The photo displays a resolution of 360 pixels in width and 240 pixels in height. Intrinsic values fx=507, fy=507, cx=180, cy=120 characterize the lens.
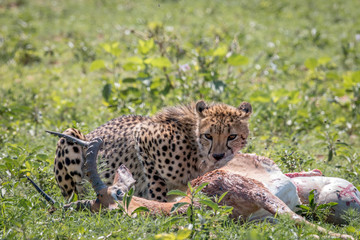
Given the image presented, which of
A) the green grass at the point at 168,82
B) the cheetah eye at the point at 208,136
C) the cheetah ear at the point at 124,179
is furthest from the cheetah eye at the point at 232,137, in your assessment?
the cheetah ear at the point at 124,179

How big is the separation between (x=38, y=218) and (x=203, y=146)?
161cm

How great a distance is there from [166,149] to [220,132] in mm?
566

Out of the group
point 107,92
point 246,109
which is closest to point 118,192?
point 246,109

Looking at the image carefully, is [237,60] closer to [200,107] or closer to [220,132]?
[200,107]

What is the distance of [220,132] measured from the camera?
447 centimetres

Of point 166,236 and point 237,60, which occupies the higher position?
point 237,60

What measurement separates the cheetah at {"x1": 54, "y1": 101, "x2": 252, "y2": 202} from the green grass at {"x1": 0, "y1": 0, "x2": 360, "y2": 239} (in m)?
0.35

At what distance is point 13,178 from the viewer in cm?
486

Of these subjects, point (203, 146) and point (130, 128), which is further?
point (130, 128)

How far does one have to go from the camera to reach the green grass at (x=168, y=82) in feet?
12.5

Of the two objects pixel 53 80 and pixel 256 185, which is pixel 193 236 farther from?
pixel 53 80

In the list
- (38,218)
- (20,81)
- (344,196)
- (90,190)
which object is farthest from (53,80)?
(344,196)

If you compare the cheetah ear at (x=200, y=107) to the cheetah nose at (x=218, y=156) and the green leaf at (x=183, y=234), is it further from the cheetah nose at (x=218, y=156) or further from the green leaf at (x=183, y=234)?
the green leaf at (x=183, y=234)

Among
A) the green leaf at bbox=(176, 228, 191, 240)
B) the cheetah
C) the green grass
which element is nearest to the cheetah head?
the cheetah
